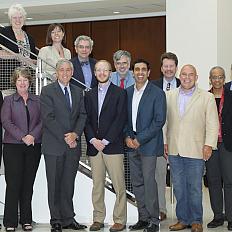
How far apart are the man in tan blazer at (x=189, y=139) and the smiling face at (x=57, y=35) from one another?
6.32 feet

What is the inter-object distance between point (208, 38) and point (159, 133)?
4.64m

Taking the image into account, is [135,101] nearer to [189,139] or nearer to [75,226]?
→ [189,139]

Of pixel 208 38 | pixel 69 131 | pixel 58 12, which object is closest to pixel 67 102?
pixel 69 131

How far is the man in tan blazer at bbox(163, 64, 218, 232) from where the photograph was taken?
20.9 ft

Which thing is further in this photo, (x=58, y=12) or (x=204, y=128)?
(x=58, y=12)

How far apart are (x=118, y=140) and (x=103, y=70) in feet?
2.67

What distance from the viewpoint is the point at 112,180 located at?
6.62 m

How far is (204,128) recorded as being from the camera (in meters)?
6.43

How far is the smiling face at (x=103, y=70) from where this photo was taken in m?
6.55

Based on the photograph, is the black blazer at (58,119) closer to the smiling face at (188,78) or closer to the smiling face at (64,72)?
the smiling face at (64,72)

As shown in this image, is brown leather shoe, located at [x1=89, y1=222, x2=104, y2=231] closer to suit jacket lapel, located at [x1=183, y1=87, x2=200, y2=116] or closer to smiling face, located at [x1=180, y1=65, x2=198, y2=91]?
suit jacket lapel, located at [x1=183, y1=87, x2=200, y2=116]

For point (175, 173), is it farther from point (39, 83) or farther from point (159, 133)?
point (39, 83)

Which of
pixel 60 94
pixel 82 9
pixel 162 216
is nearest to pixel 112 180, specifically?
pixel 162 216

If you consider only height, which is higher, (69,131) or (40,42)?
(40,42)
